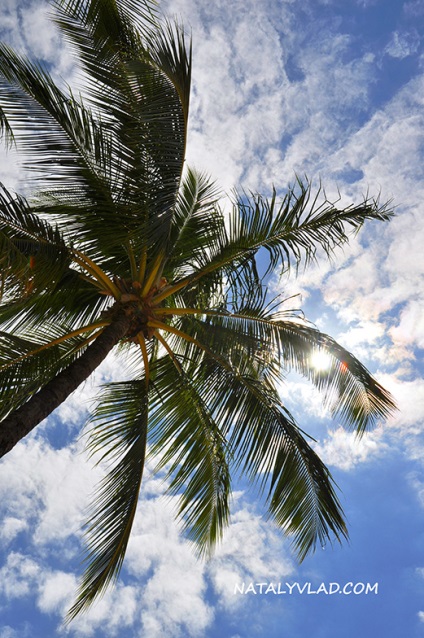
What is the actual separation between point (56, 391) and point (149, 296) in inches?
87.1

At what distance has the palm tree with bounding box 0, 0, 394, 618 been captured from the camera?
5957 millimetres

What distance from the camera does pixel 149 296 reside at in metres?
6.86

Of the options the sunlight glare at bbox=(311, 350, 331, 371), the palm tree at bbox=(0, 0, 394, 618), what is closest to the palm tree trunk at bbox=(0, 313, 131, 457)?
the palm tree at bbox=(0, 0, 394, 618)

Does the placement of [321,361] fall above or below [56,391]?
above

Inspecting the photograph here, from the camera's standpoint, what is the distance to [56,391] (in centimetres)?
496

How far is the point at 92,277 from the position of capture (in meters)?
7.14

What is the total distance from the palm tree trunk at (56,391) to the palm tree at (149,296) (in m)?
0.02

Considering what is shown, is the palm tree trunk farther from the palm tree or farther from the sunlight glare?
the sunlight glare

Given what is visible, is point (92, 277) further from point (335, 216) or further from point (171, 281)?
point (335, 216)

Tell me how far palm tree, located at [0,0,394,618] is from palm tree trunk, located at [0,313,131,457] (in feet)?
0.08

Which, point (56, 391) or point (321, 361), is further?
point (321, 361)

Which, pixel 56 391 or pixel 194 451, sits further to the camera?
pixel 194 451

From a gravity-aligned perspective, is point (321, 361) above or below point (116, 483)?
above

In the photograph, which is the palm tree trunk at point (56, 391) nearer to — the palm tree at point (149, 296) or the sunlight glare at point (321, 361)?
the palm tree at point (149, 296)
